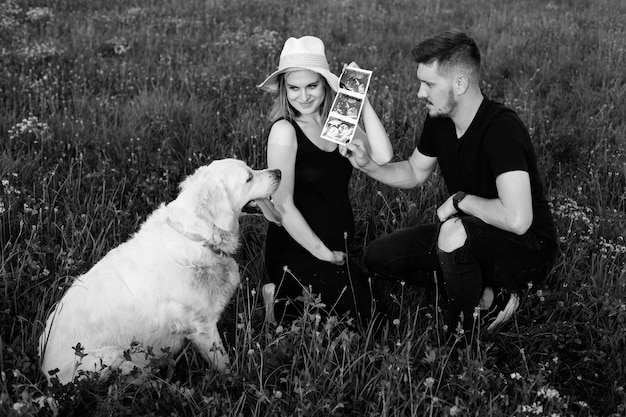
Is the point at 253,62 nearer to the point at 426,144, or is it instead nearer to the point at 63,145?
the point at 63,145

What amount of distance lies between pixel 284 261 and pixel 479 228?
1277mm

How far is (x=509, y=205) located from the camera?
3.14 metres

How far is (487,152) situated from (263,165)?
7.34 ft

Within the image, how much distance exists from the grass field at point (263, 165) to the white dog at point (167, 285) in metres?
0.16

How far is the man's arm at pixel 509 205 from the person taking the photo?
3100 mm

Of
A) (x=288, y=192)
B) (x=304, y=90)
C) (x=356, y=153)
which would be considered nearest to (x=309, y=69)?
(x=304, y=90)

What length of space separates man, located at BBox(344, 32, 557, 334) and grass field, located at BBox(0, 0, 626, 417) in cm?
23

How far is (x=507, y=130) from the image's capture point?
3209 millimetres

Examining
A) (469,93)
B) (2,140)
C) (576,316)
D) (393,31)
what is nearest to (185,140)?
(2,140)

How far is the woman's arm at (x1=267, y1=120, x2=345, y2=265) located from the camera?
3.56 meters

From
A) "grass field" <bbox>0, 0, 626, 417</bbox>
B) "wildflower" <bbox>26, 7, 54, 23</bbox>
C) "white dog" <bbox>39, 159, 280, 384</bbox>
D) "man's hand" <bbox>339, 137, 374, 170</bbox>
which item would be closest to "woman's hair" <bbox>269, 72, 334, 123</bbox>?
"man's hand" <bbox>339, 137, 374, 170</bbox>

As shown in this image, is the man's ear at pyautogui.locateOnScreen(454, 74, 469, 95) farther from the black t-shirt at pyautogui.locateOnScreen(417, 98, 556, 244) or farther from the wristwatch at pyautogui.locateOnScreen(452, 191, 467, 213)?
the wristwatch at pyautogui.locateOnScreen(452, 191, 467, 213)

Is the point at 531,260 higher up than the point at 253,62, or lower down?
lower down

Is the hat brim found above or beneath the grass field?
above
